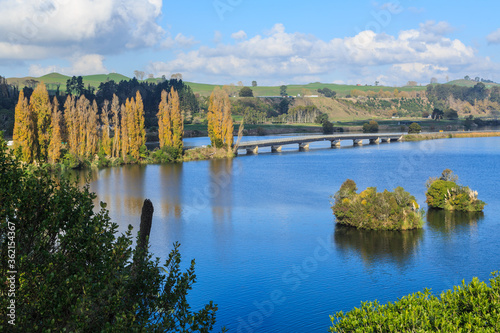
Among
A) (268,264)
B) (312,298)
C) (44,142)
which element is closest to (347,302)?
(312,298)

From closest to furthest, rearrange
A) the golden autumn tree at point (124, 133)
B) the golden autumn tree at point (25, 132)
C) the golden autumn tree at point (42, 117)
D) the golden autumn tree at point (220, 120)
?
1. the golden autumn tree at point (25, 132)
2. the golden autumn tree at point (42, 117)
3. the golden autumn tree at point (124, 133)
4. the golden autumn tree at point (220, 120)

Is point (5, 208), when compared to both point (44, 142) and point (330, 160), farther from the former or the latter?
point (330, 160)

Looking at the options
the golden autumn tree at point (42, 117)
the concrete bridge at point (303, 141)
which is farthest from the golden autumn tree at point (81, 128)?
the concrete bridge at point (303, 141)

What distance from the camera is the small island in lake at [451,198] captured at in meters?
44.6

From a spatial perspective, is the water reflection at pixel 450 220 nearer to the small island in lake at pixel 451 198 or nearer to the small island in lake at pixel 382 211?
the small island in lake at pixel 451 198

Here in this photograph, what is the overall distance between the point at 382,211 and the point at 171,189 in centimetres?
2772

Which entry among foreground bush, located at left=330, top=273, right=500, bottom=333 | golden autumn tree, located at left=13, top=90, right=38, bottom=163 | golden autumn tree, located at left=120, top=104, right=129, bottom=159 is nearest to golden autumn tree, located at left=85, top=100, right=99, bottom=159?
golden autumn tree, located at left=120, top=104, right=129, bottom=159

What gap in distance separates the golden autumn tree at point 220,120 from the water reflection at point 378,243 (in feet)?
176

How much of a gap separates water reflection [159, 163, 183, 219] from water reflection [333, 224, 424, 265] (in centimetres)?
1468

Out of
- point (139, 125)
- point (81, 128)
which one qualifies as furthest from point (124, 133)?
point (81, 128)

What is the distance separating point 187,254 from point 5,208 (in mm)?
22146

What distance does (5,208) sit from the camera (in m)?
11.5

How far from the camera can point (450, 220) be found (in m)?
42.0

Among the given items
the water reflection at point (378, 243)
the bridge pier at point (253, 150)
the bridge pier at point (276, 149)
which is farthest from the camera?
the bridge pier at point (276, 149)
